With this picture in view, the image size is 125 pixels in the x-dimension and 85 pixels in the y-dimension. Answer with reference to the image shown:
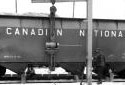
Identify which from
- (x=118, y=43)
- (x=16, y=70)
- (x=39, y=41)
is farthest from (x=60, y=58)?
(x=118, y=43)

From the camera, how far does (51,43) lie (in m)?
12.5

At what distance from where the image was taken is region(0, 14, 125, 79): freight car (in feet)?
41.2

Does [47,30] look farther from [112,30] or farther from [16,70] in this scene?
[112,30]

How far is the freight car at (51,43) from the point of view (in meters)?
12.5

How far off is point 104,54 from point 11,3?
4864mm

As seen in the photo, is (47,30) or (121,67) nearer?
(47,30)

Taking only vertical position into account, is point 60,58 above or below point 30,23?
below

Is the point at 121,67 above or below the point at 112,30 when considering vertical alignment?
below

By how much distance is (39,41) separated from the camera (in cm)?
1280

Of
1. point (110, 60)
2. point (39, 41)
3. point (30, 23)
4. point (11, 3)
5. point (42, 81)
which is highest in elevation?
point (11, 3)

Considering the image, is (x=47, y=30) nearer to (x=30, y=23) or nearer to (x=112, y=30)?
(x=30, y=23)

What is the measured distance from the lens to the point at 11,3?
12734 mm

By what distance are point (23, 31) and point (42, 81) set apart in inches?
94.9

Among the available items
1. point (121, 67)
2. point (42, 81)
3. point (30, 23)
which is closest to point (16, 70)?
point (42, 81)
